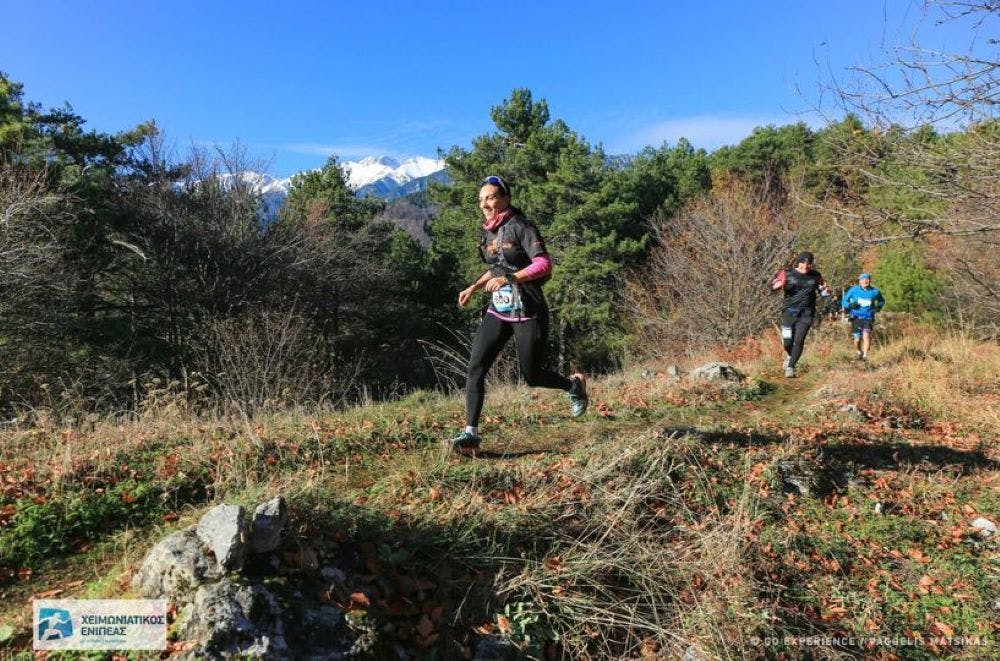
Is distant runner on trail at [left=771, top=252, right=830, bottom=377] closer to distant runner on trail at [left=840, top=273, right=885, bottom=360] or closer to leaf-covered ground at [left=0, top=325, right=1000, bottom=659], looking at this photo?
distant runner on trail at [left=840, top=273, right=885, bottom=360]

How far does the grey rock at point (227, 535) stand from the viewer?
232 centimetres

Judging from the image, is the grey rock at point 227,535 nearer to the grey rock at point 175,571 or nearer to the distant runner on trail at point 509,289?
the grey rock at point 175,571

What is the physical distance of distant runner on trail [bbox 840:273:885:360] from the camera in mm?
9758

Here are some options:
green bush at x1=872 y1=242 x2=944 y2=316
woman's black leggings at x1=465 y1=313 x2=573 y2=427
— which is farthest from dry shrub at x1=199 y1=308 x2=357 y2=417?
green bush at x1=872 y1=242 x2=944 y2=316

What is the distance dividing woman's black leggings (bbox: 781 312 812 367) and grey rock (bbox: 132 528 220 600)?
26.1 feet

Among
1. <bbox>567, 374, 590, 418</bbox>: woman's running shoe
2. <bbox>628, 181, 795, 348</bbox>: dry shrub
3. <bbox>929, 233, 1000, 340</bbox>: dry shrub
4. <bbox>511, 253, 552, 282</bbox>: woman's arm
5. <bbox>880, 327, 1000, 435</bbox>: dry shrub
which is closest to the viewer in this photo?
<bbox>511, 253, 552, 282</bbox>: woman's arm

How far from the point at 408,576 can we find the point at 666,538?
1632 mm

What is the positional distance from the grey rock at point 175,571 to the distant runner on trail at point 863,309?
1036 cm

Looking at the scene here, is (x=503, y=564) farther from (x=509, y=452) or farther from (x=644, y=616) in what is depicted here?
(x=509, y=452)

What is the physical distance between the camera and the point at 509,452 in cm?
452

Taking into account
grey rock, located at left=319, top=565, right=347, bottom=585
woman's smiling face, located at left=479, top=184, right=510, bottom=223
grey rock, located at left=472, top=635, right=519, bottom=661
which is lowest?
grey rock, located at left=472, top=635, right=519, bottom=661

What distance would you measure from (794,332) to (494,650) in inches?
289

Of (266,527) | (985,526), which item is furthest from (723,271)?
(266,527)

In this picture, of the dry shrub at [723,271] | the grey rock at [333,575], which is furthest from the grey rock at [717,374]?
the dry shrub at [723,271]
